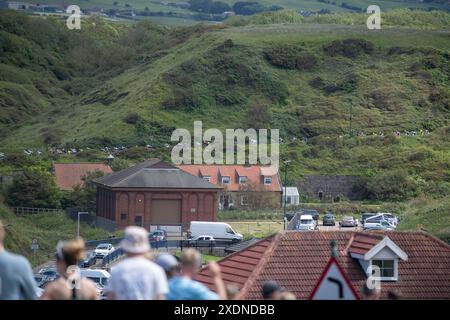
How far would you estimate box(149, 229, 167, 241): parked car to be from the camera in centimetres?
6594

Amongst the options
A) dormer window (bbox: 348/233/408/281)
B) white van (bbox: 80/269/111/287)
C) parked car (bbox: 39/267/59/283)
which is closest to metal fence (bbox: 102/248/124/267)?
parked car (bbox: 39/267/59/283)

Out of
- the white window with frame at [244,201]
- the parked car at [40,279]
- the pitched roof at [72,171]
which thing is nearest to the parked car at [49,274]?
the parked car at [40,279]

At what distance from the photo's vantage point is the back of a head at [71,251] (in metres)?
11.7

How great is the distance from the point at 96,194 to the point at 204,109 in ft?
123

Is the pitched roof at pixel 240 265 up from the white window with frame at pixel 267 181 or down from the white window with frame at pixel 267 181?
up

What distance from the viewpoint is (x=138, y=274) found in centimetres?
1145

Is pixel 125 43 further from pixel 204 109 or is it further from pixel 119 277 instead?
pixel 119 277

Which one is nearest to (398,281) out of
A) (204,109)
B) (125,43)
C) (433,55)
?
(204,109)

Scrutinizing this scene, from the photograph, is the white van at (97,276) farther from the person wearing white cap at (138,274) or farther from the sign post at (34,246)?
the person wearing white cap at (138,274)

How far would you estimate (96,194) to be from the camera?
269 ft

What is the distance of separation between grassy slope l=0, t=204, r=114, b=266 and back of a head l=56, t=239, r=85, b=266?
4149 centimetres

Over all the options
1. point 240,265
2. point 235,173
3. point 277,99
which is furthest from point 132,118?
point 240,265

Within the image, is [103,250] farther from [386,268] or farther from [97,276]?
[386,268]

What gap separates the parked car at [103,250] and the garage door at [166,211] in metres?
17.2
